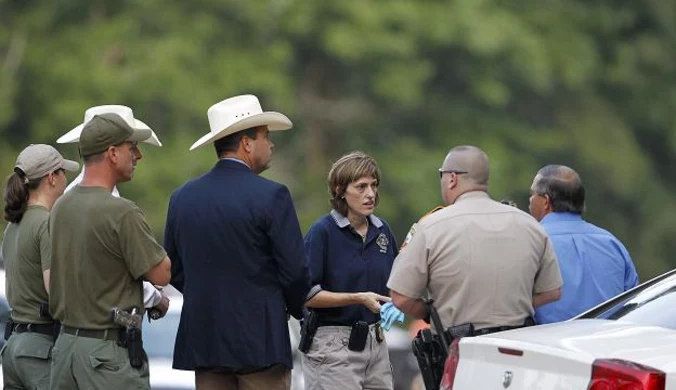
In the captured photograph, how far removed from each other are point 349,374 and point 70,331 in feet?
5.81

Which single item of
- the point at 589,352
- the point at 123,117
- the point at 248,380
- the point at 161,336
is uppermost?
the point at 123,117

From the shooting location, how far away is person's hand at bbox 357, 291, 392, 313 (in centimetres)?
830

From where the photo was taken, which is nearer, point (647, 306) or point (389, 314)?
point (647, 306)

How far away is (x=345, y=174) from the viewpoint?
8.70 metres

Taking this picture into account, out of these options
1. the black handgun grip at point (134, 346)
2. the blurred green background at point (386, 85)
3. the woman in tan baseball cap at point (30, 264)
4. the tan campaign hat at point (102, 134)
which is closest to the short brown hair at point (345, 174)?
the woman in tan baseball cap at point (30, 264)

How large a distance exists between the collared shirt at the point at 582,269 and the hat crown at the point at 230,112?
169 cm

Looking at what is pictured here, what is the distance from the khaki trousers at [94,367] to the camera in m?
7.18

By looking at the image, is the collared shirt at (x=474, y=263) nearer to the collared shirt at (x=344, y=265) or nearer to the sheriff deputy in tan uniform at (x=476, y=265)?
the sheriff deputy in tan uniform at (x=476, y=265)

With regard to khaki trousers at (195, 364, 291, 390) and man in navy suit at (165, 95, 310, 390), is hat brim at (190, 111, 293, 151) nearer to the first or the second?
man in navy suit at (165, 95, 310, 390)

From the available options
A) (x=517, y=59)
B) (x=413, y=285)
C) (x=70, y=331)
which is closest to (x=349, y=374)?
(x=413, y=285)

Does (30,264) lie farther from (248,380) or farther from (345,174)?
(345,174)

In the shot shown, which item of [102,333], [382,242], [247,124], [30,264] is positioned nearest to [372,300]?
[382,242]

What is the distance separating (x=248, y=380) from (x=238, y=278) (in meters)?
0.49

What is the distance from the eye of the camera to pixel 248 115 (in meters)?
7.86
